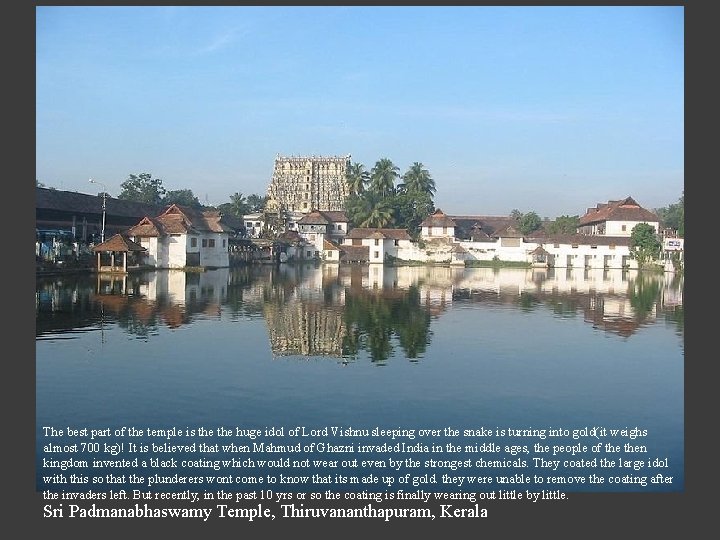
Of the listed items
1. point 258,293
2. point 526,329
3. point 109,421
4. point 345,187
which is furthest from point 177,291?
point 345,187

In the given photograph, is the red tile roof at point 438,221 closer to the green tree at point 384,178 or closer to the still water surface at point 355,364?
the green tree at point 384,178

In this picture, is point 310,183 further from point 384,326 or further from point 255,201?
point 384,326

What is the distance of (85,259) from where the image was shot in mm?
36812

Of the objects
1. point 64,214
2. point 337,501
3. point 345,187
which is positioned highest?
point 345,187

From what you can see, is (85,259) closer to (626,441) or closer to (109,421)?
(109,421)

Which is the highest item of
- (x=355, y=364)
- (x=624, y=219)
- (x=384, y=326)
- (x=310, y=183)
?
(x=310, y=183)

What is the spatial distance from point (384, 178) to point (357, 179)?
448cm

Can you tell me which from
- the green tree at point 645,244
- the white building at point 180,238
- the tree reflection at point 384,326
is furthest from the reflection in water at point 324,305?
the green tree at point 645,244

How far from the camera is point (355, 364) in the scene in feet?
44.3

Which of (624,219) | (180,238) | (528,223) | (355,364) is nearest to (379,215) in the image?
(528,223)

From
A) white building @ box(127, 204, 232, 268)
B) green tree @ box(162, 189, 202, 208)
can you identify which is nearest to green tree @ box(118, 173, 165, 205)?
green tree @ box(162, 189, 202, 208)

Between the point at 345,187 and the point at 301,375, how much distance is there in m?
81.2

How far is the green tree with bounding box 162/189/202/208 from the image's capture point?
283 ft

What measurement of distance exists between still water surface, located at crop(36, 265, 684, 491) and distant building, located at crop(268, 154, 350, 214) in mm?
69536
